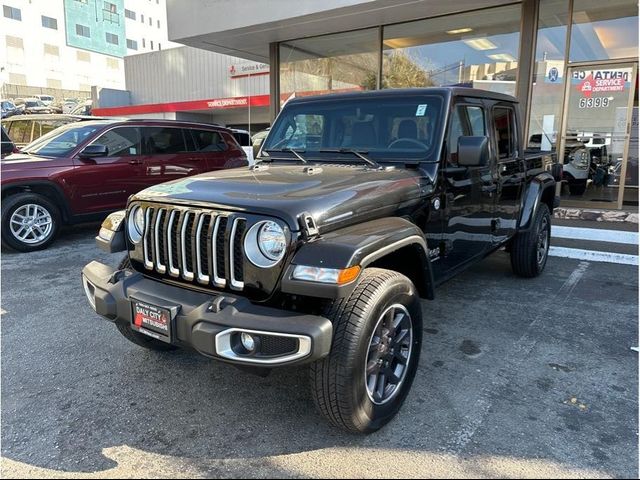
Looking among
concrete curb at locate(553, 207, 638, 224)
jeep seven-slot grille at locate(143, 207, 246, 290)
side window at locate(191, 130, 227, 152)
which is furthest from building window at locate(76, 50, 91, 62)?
jeep seven-slot grille at locate(143, 207, 246, 290)

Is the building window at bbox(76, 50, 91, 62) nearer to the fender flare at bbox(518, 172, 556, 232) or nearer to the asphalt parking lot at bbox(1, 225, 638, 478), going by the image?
the asphalt parking lot at bbox(1, 225, 638, 478)

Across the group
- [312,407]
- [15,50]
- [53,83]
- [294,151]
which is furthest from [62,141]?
[53,83]

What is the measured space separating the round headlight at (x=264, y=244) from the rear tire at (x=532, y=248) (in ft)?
11.1

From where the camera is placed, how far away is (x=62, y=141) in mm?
7070

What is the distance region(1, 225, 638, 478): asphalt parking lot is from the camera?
7.61ft

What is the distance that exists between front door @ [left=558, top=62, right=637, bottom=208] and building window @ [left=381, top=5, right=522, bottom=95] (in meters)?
1.20

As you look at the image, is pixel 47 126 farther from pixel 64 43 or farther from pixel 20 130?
pixel 64 43

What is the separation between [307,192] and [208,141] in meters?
6.24

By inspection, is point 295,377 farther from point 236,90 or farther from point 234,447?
point 236,90

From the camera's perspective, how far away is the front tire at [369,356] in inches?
89.7

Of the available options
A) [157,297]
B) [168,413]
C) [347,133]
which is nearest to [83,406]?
[168,413]

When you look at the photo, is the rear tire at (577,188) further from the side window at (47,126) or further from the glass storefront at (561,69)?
the side window at (47,126)

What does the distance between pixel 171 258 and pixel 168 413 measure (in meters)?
0.88

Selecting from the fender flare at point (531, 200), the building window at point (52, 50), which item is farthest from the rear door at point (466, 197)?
the building window at point (52, 50)
